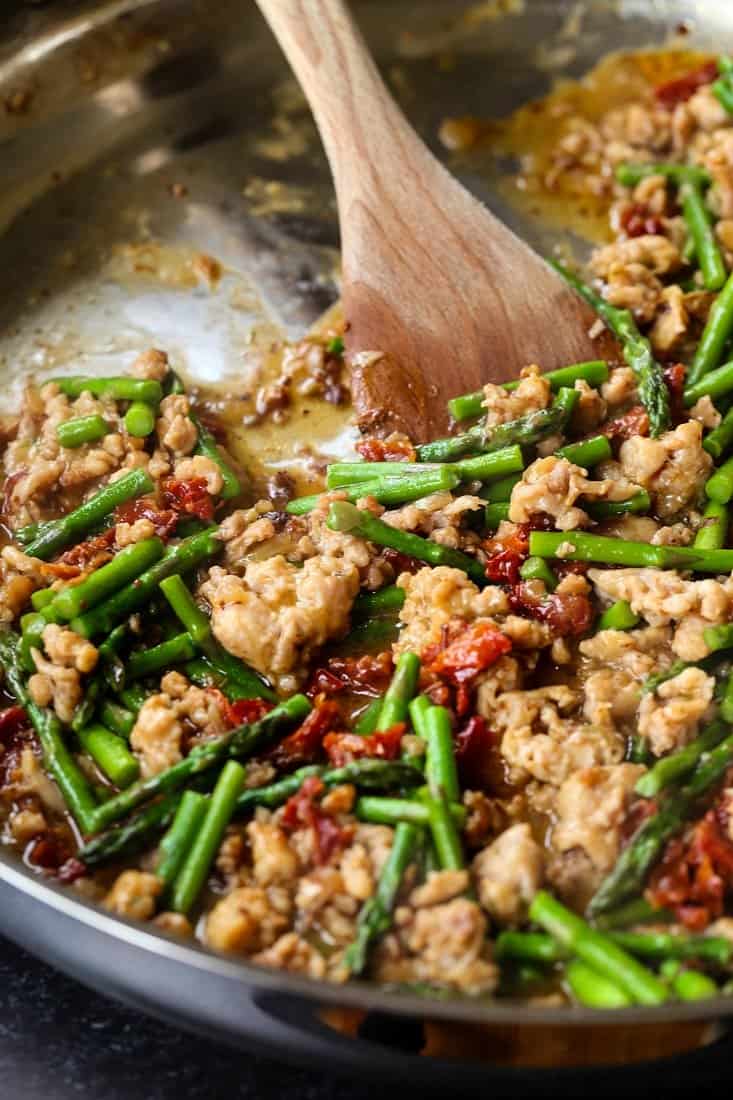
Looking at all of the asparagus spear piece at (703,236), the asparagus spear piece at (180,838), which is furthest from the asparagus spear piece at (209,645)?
the asparagus spear piece at (703,236)

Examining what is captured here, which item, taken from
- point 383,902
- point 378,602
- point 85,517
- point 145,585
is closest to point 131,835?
point 383,902

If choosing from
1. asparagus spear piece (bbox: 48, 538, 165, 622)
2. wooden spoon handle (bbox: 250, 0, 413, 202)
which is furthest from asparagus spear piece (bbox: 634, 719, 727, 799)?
wooden spoon handle (bbox: 250, 0, 413, 202)

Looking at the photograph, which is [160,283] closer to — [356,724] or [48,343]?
[48,343]

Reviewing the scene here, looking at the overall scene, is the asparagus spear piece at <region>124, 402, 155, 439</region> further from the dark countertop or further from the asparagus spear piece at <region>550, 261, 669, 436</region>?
the dark countertop

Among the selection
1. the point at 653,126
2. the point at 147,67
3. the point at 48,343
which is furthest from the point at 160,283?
the point at 653,126

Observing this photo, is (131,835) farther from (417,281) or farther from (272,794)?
(417,281)

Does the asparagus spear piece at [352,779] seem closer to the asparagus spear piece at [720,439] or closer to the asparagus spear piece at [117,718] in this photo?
the asparagus spear piece at [117,718]
